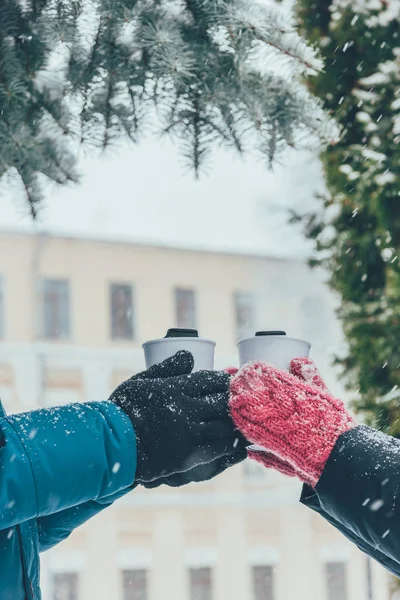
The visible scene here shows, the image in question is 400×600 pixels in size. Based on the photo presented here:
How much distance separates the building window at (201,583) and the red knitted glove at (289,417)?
30.6 feet

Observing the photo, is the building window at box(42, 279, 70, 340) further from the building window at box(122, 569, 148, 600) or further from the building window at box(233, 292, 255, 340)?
the building window at box(122, 569, 148, 600)

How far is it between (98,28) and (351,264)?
4.60 feet

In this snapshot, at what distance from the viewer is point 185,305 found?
10125 mm

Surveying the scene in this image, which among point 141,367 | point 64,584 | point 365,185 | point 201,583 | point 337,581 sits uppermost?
point 365,185

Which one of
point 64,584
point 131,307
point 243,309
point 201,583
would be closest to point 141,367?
point 131,307

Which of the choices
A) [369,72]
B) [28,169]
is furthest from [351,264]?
[28,169]

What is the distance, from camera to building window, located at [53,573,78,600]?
Result: 932 cm

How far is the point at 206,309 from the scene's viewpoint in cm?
1011

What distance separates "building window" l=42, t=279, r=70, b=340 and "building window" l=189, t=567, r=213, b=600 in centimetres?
329

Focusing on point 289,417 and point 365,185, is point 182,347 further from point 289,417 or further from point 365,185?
point 365,185

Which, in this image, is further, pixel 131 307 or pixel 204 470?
pixel 131 307

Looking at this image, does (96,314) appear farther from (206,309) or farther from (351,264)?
(351,264)

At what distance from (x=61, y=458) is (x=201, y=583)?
31.5 feet

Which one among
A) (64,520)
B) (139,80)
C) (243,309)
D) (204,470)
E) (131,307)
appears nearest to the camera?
(204,470)
